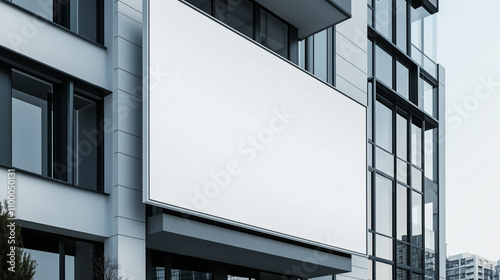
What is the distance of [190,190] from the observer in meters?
17.1

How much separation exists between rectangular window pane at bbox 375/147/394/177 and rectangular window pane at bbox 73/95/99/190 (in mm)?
14184

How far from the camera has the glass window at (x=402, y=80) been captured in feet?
104

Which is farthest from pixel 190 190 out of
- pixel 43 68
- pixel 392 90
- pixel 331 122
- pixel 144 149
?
pixel 392 90

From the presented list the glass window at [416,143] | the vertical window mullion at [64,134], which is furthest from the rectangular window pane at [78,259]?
the glass window at [416,143]

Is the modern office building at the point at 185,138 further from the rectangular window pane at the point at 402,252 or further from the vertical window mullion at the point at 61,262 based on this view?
the rectangular window pane at the point at 402,252

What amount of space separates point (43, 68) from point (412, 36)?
21.1 m

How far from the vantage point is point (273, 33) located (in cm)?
2317

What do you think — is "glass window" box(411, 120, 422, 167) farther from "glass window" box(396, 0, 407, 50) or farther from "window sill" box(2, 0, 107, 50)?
"window sill" box(2, 0, 107, 50)

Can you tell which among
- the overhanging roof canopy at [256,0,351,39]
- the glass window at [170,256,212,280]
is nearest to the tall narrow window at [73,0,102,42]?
the glass window at [170,256,212,280]

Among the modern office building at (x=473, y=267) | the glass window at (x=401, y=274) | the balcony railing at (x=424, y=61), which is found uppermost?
the balcony railing at (x=424, y=61)

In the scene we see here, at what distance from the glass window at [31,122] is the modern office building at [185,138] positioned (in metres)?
0.03

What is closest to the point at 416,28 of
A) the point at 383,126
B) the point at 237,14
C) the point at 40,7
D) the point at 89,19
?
the point at 383,126

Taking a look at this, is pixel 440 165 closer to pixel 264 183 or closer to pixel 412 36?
pixel 412 36

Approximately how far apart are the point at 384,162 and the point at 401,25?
6.71m
